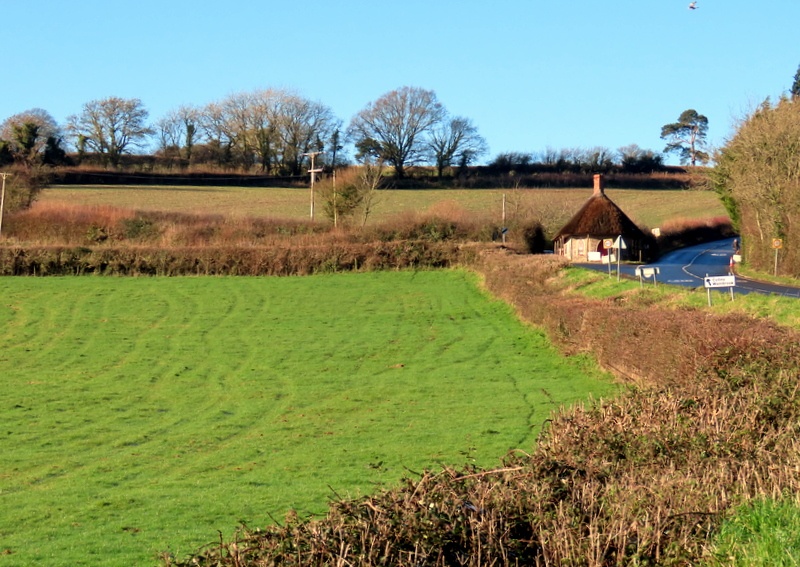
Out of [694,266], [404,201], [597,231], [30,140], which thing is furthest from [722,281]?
[30,140]

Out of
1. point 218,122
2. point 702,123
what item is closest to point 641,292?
point 218,122

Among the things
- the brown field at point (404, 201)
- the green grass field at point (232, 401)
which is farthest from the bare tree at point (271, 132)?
the green grass field at point (232, 401)

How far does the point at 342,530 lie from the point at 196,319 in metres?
29.6

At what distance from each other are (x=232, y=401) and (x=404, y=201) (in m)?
61.4

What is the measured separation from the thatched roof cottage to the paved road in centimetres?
225

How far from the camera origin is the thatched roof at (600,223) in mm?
63344

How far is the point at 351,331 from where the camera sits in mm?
31688

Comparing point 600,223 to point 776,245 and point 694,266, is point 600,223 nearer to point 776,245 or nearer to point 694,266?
point 694,266

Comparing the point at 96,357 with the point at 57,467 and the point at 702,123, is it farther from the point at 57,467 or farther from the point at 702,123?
the point at 702,123

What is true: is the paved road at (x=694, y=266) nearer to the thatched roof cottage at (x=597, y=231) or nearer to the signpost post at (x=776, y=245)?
the signpost post at (x=776, y=245)

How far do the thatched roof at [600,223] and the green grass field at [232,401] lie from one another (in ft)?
81.8

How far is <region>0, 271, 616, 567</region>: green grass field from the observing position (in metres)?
12.3

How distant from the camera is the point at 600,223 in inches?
2525

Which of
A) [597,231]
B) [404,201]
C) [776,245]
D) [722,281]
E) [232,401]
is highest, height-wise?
[404,201]
